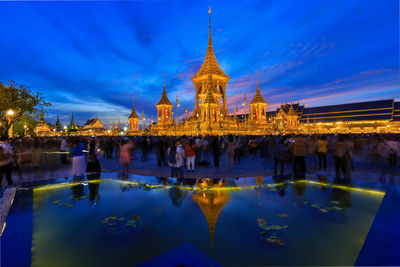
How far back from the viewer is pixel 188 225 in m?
4.62

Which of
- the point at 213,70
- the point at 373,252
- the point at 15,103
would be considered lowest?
the point at 373,252

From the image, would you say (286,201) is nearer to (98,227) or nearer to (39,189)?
(98,227)

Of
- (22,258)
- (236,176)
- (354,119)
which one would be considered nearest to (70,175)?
(22,258)

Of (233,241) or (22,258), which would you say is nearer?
Answer: (22,258)

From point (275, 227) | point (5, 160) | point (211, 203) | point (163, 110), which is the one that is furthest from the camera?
point (163, 110)

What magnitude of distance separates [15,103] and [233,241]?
3464 centimetres

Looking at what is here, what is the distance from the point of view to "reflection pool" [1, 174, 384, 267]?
11.3 feet

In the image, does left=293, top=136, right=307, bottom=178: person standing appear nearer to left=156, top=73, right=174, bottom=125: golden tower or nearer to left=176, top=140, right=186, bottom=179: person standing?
left=176, top=140, right=186, bottom=179: person standing

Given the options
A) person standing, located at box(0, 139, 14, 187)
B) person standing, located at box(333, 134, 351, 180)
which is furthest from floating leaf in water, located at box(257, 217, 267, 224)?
person standing, located at box(0, 139, 14, 187)

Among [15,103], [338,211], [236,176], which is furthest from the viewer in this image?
[15,103]

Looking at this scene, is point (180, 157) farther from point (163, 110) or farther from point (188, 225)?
point (163, 110)

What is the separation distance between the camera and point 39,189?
24.3 ft

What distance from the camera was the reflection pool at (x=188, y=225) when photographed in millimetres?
3441

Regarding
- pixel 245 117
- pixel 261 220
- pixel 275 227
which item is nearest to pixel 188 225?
pixel 261 220
